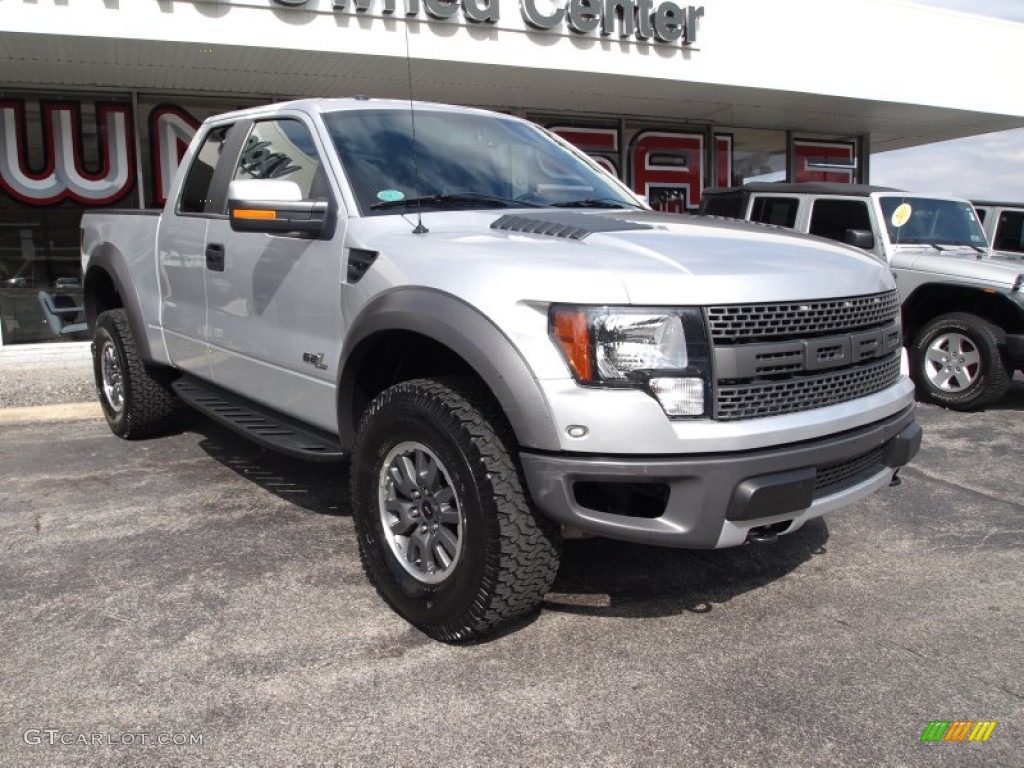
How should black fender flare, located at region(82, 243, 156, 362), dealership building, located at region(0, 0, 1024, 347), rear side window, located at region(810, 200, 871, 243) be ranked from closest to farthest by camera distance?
1. black fender flare, located at region(82, 243, 156, 362)
2. rear side window, located at region(810, 200, 871, 243)
3. dealership building, located at region(0, 0, 1024, 347)

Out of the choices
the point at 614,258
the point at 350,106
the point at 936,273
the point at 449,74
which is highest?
the point at 449,74

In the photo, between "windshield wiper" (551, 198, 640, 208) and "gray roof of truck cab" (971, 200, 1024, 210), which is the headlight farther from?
"gray roof of truck cab" (971, 200, 1024, 210)

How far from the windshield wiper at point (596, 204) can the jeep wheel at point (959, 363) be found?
13.6 ft

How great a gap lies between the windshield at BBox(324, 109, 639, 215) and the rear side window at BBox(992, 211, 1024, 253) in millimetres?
7938

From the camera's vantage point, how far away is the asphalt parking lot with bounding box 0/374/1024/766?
2289mm

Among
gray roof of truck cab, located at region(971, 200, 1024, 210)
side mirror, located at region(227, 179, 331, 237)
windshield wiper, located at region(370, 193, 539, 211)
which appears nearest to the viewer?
side mirror, located at region(227, 179, 331, 237)

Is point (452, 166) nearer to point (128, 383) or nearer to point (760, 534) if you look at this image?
point (760, 534)

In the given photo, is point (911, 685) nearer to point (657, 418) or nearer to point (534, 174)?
point (657, 418)

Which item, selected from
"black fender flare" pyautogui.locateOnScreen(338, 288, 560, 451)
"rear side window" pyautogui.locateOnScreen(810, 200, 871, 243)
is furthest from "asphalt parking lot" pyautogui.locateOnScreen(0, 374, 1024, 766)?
"rear side window" pyautogui.locateOnScreen(810, 200, 871, 243)

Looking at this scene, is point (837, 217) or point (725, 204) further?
point (725, 204)

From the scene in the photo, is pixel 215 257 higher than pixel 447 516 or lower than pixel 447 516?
higher

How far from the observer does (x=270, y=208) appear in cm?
317

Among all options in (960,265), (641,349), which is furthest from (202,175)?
(960,265)

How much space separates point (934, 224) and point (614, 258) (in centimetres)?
632
